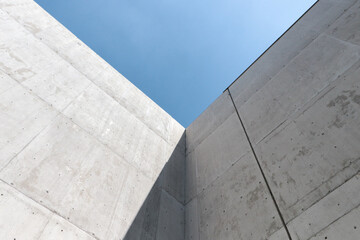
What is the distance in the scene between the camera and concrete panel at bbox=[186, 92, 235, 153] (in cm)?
671

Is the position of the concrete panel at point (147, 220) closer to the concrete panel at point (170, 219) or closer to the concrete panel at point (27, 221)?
the concrete panel at point (170, 219)

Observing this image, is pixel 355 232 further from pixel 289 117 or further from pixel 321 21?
pixel 321 21

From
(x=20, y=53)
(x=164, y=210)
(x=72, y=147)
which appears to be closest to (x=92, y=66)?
(x=20, y=53)

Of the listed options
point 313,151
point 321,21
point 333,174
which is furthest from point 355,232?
point 321,21

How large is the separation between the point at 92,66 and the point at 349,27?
18.1 ft

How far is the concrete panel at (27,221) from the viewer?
2.89 m

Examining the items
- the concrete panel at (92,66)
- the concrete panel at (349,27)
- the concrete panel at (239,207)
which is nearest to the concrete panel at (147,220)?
the concrete panel at (239,207)

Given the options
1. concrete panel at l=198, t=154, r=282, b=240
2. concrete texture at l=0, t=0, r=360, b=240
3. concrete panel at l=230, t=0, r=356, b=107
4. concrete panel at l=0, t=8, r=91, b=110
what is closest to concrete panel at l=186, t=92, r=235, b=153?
concrete texture at l=0, t=0, r=360, b=240

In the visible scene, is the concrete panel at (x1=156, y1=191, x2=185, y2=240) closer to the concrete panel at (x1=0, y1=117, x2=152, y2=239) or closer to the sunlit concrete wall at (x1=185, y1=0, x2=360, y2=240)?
the sunlit concrete wall at (x1=185, y1=0, x2=360, y2=240)

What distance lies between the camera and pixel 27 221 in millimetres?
3043

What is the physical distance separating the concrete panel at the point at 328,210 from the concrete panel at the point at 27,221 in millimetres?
2785

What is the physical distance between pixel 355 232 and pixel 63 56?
5.98m

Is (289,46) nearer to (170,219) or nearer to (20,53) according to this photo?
(170,219)

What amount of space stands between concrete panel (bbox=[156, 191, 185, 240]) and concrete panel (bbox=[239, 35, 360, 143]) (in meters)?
2.09
